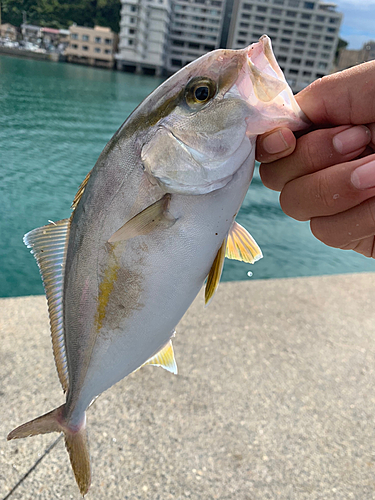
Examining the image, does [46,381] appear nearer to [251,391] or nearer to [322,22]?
[251,391]

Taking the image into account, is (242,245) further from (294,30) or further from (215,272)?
(294,30)

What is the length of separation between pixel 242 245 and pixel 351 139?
17.1 inches

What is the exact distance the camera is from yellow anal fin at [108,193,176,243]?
925 millimetres

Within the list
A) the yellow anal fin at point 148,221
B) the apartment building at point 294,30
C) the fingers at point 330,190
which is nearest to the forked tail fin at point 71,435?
the yellow anal fin at point 148,221

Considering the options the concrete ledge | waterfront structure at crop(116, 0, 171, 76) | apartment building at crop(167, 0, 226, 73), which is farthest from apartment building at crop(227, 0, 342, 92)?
the concrete ledge

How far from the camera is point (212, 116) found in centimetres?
88

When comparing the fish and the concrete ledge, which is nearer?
the fish

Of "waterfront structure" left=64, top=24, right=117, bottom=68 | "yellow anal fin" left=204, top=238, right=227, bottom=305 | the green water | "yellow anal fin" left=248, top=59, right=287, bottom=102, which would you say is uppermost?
"yellow anal fin" left=248, top=59, right=287, bottom=102

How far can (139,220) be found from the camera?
3.04 feet

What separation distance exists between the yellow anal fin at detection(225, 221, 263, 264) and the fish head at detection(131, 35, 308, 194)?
0.28 meters

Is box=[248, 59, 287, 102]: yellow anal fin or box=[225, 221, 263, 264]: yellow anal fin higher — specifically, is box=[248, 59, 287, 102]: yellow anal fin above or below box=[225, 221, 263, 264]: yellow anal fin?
above

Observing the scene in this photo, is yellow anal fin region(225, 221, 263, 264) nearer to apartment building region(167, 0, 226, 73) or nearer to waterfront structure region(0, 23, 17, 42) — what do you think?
apartment building region(167, 0, 226, 73)

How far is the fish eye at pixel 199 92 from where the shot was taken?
882 millimetres

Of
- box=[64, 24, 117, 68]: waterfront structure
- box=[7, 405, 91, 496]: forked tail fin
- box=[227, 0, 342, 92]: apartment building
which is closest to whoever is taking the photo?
box=[7, 405, 91, 496]: forked tail fin
